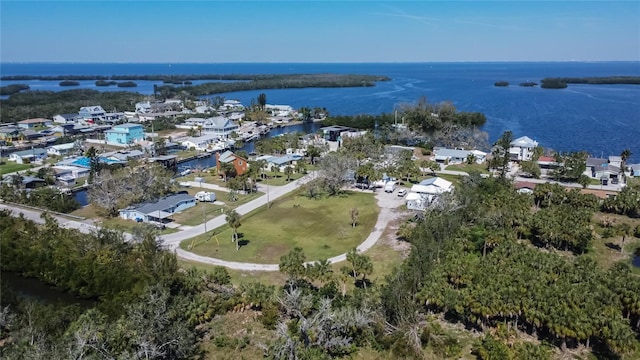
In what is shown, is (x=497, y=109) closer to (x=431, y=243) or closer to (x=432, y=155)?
(x=432, y=155)

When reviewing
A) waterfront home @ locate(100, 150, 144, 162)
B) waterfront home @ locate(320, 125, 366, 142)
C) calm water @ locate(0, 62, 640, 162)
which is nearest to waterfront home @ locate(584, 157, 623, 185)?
calm water @ locate(0, 62, 640, 162)

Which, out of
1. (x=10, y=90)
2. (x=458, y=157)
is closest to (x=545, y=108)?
(x=458, y=157)

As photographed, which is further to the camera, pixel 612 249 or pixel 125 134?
pixel 125 134

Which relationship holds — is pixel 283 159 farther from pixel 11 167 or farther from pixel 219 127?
pixel 11 167

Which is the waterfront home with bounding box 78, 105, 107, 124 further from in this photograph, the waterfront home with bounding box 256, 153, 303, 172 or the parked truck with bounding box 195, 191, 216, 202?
the parked truck with bounding box 195, 191, 216, 202

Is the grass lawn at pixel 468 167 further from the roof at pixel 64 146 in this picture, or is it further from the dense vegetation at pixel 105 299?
the roof at pixel 64 146

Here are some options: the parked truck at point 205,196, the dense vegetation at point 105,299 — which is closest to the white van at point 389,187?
the parked truck at point 205,196
